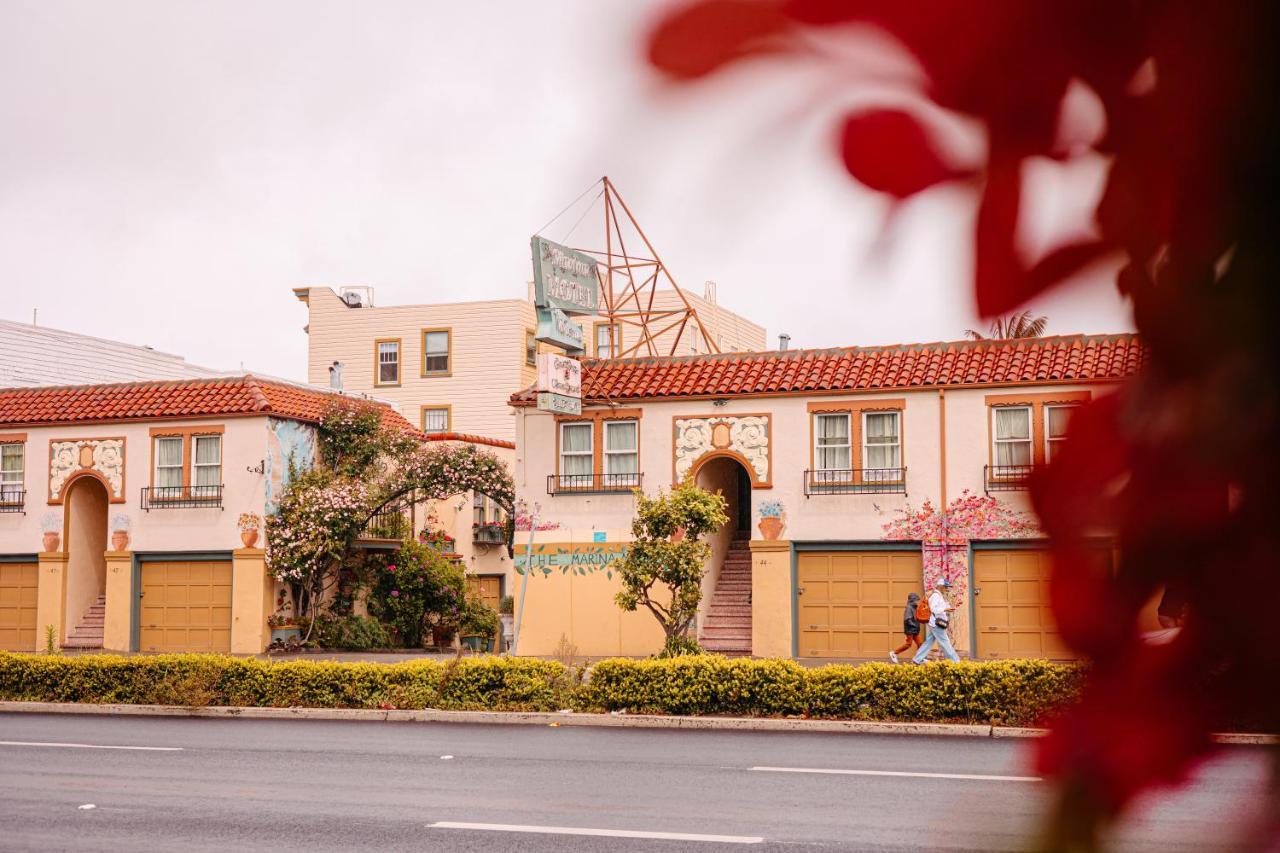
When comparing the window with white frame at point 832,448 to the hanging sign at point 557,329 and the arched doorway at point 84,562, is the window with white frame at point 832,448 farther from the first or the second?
the arched doorway at point 84,562

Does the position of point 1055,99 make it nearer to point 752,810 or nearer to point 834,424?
point 752,810

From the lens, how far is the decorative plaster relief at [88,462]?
108 feet

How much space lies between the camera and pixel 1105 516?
535 millimetres

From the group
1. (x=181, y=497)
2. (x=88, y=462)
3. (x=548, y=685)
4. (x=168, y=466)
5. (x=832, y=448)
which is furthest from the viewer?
(x=88, y=462)

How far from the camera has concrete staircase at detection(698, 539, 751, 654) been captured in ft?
93.1

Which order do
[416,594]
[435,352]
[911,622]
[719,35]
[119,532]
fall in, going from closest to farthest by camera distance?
[719,35], [911,622], [119,532], [416,594], [435,352]

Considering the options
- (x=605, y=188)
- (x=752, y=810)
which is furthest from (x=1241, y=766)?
(x=752, y=810)

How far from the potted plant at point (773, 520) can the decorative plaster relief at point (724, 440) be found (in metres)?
0.56

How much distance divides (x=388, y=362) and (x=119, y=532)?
20.2 m

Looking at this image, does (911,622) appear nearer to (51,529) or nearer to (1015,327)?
(51,529)

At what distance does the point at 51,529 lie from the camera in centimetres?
3372

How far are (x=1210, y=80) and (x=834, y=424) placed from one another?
27614 millimetres

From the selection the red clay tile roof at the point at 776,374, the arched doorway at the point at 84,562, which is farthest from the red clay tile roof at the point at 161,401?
the red clay tile roof at the point at 776,374

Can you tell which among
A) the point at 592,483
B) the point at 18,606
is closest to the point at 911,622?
the point at 592,483
